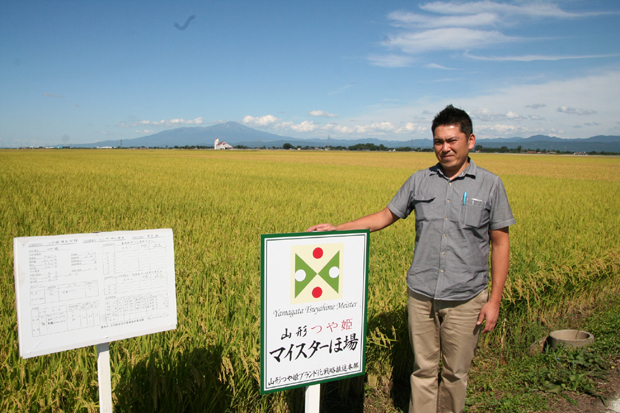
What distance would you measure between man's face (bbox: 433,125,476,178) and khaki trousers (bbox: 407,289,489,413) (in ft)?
2.96

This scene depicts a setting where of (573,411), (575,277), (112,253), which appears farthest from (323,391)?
(575,277)

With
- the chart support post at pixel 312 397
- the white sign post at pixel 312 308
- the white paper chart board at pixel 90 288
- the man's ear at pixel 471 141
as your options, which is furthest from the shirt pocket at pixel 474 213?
the white paper chart board at pixel 90 288

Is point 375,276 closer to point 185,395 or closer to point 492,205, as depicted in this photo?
point 492,205

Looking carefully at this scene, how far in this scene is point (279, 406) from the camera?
2.82 metres

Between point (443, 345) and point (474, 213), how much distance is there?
93 centimetres

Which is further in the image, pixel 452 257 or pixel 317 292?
pixel 452 257

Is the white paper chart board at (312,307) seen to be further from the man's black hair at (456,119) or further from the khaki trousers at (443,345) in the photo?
the man's black hair at (456,119)

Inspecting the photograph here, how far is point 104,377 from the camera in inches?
76.6

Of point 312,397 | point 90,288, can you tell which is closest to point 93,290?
point 90,288

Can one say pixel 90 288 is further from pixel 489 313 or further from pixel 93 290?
pixel 489 313

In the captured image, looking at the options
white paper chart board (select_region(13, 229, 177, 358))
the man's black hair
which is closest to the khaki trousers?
the man's black hair

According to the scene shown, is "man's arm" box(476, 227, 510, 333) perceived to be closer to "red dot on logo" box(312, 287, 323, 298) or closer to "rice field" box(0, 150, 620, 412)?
"rice field" box(0, 150, 620, 412)

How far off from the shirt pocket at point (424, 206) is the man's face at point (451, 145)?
0.78 feet

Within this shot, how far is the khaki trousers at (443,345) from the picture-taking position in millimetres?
2557
